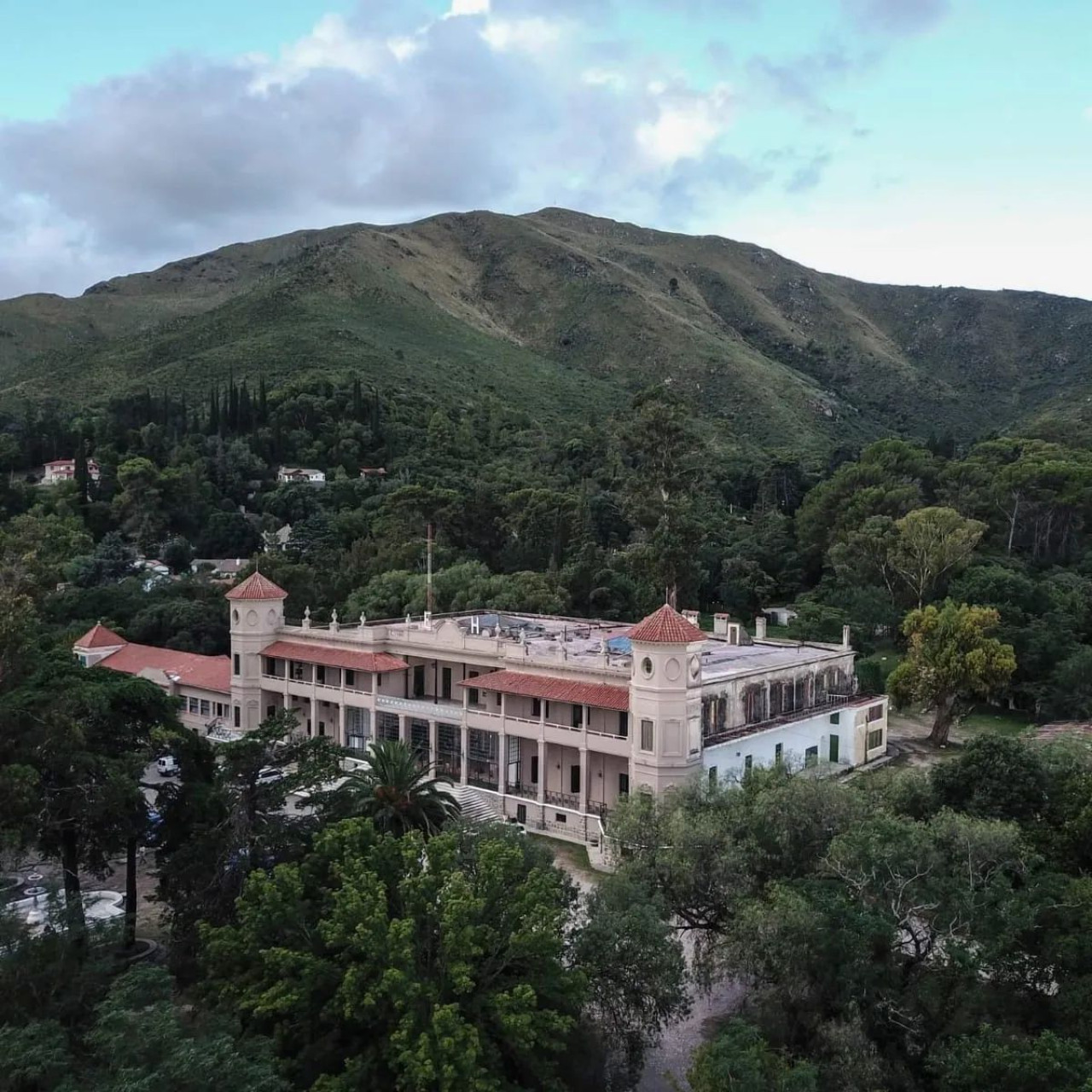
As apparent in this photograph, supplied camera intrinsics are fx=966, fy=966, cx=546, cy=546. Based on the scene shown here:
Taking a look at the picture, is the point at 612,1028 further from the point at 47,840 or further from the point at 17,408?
the point at 17,408

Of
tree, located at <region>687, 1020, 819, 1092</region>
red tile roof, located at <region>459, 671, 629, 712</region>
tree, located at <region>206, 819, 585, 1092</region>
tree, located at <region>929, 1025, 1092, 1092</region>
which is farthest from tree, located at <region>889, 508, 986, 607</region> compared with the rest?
tree, located at <region>687, 1020, 819, 1092</region>

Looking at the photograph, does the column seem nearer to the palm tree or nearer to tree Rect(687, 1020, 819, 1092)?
the palm tree

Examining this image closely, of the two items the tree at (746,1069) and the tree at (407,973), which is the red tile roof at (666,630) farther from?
the tree at (746,1069)

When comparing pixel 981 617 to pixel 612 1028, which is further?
pixel 981 617

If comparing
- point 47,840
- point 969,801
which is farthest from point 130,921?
point 969,801

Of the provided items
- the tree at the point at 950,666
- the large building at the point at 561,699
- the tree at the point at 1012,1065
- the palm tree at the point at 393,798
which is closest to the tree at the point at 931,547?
the tree at the point at 950,666

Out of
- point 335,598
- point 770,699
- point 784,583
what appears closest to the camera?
point 770,699
